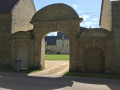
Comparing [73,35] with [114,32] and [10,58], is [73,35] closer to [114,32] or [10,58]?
[114,32]

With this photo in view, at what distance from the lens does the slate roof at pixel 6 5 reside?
742 inches

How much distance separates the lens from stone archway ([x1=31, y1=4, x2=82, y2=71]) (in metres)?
14.8

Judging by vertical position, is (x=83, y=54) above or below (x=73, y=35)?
below

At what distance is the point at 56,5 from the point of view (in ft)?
50.9

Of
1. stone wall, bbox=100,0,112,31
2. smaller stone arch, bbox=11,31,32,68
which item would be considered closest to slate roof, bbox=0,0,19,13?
smaller stone arch, bbox=11,31,32,68

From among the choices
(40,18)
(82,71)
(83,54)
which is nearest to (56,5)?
(40,18)

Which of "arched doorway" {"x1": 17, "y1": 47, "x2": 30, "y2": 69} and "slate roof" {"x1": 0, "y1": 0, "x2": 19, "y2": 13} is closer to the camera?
"arched doorway" {"x1": 17, "y1": 47, "x2": 30, "y2": 69}

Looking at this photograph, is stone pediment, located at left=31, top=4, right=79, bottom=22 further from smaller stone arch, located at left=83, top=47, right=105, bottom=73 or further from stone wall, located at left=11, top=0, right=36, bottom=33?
stone wall, located at left=11, top=0, right=36, bottom=33

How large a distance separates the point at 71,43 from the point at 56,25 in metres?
2.54

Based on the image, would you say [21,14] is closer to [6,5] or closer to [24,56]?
[6,5]

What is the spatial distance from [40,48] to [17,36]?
3.13 metres

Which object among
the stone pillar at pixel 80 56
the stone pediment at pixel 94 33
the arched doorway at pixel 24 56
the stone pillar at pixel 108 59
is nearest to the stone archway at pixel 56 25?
the stone pillar at pixel 80 56

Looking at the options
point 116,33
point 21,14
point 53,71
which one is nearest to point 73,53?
point 53,71

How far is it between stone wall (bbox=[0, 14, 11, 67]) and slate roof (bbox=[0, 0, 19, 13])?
796mm
